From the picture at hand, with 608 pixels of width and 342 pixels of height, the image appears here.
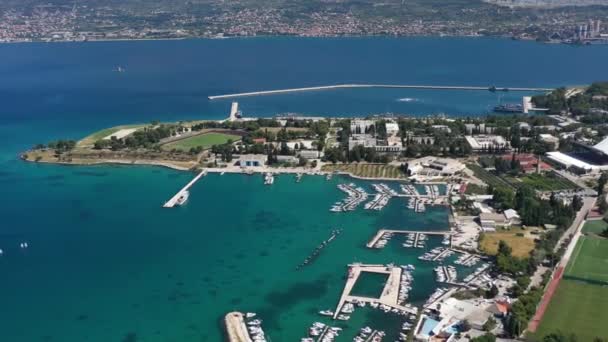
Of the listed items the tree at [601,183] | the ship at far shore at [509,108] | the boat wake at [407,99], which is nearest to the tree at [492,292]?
the tree at [601,183]

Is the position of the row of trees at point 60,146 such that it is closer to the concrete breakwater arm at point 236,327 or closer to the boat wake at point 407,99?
the concrete breakwater arm at point 236,327

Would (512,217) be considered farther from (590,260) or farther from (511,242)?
(590,260)

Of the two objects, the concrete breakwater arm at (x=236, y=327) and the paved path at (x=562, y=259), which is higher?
the paved path at (x=562, y=259)

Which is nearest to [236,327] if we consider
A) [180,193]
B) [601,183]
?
[180,193]

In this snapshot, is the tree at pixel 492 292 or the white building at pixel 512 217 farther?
the white building at pixel 512 217

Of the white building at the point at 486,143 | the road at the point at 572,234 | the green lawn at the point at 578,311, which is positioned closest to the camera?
the green lawn at the point at 578,311
